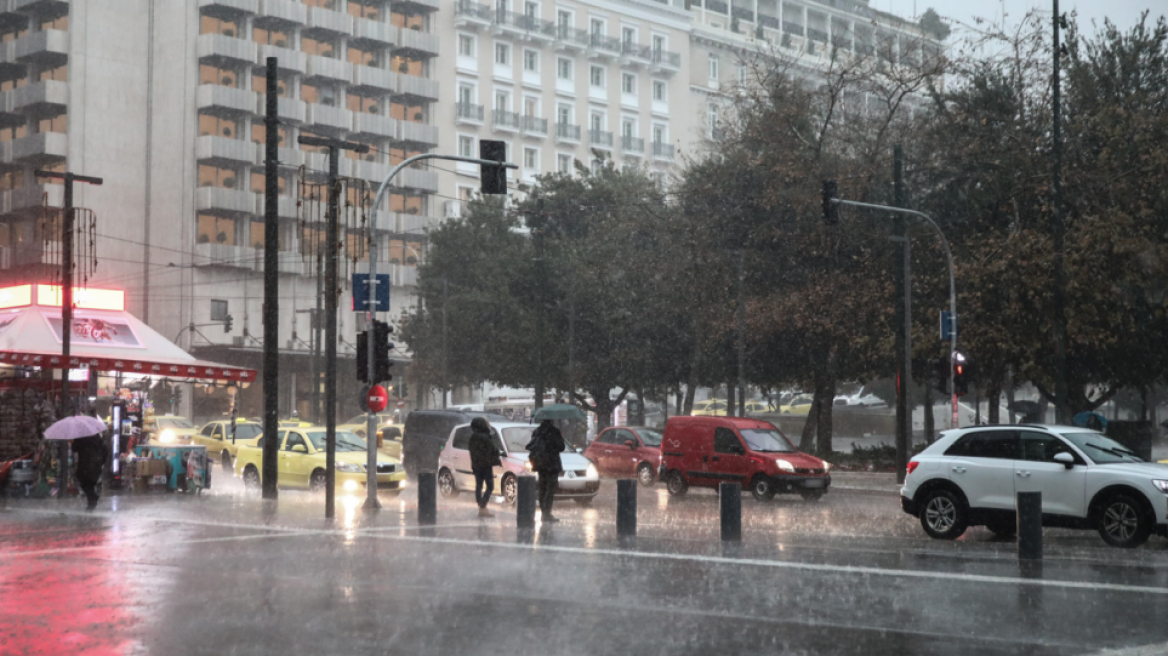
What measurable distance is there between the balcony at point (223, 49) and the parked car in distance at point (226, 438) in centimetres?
2810

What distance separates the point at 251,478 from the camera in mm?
30250

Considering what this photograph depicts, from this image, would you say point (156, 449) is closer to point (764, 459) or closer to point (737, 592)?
point (764, 459)

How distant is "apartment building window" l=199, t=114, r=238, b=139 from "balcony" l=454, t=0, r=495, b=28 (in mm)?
18215

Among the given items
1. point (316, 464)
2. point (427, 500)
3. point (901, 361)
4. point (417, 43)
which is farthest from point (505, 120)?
point (427, 500)

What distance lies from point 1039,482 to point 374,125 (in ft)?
209

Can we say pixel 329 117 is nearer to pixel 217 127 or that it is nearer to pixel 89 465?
pixel 217 127

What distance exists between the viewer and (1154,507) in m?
15.7

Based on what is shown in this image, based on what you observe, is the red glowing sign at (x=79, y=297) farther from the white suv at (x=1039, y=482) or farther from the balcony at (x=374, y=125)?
the balcony at (x=374, y=125)

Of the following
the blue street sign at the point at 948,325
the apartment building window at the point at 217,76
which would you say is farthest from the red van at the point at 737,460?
the apartment building window at the point at 217,76

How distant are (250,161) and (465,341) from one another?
67.8 feet

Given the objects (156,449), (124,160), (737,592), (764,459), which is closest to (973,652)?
(737,592)

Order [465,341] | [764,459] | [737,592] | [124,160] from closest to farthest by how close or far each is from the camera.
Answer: [737,592]
[764,459]
[465,341]
[124,160]

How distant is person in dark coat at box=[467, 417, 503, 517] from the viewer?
21875 mm

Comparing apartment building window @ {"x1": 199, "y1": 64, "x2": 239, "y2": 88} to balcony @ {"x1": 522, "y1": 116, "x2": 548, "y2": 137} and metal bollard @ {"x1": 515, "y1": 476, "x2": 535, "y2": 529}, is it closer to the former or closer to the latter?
balcony @ {"x1": 522, "y1": 116, "x2": 548, "y2": 137}
